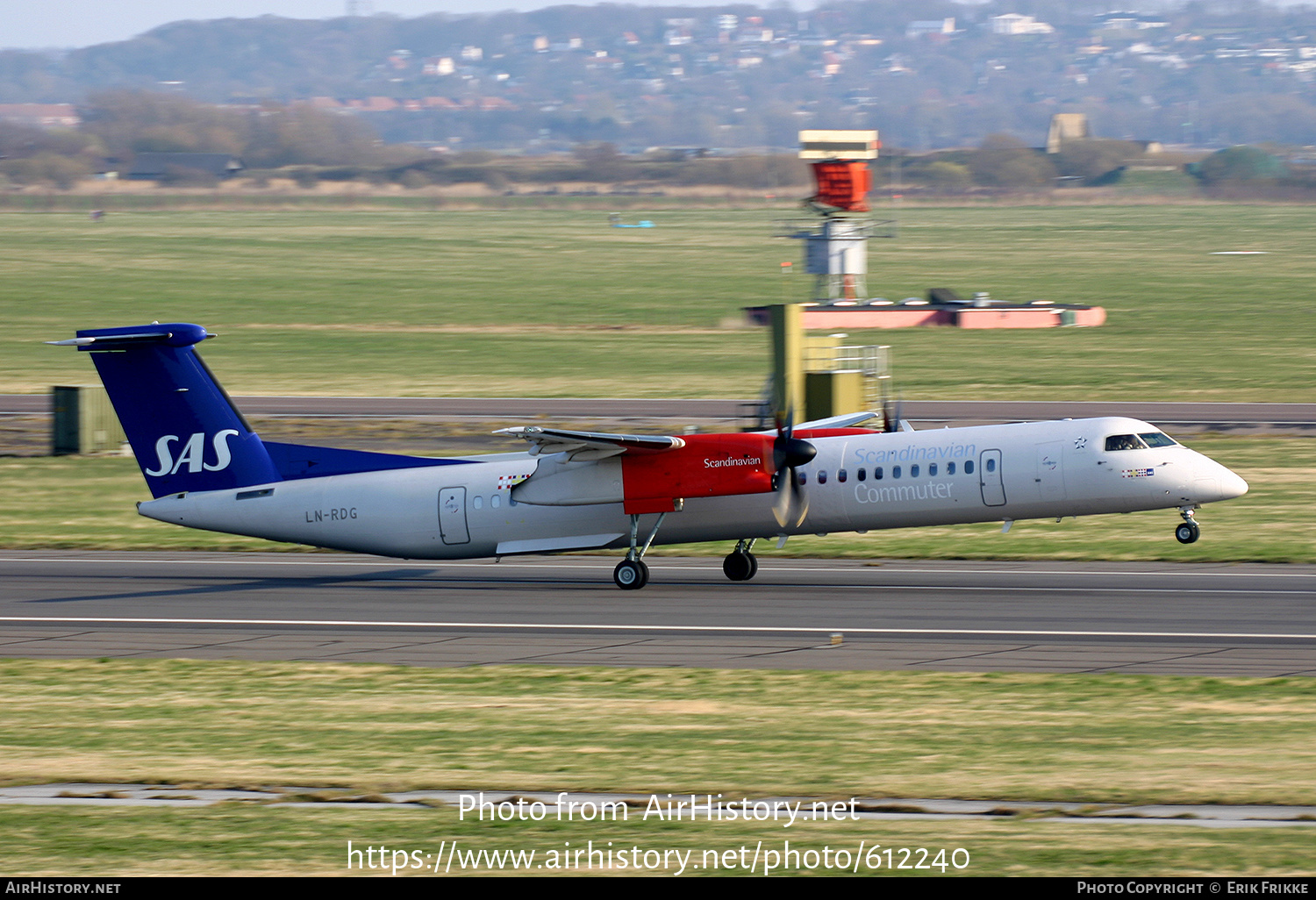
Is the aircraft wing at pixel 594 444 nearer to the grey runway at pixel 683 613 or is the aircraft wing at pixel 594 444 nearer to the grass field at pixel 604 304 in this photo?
the grey runway at pixel 683 613

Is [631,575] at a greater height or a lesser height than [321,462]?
lesser

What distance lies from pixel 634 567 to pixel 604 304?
9322cm

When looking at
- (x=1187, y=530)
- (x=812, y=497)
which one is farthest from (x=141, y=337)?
(x=1187, y=530)

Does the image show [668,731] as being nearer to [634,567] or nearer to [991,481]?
[634,567]

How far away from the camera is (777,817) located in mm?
14211

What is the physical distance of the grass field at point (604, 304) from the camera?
72.8m

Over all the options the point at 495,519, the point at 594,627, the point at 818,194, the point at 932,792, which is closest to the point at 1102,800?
the point at 932,792

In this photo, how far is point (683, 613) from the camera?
26.4 metres

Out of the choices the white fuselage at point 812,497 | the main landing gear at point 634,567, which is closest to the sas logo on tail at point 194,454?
the white fuselage at point 812,497

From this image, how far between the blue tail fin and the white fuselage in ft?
1.37

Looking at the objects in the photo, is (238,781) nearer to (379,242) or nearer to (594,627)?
(594,627)

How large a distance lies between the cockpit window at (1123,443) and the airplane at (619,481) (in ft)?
0.09

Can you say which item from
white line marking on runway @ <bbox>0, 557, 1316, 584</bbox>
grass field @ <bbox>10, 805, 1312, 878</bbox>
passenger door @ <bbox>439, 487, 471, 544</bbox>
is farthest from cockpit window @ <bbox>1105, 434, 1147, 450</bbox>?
grass field @ <bbox>10, 805, 1312, 878</bbox>

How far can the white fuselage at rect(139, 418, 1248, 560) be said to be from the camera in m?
27.4
